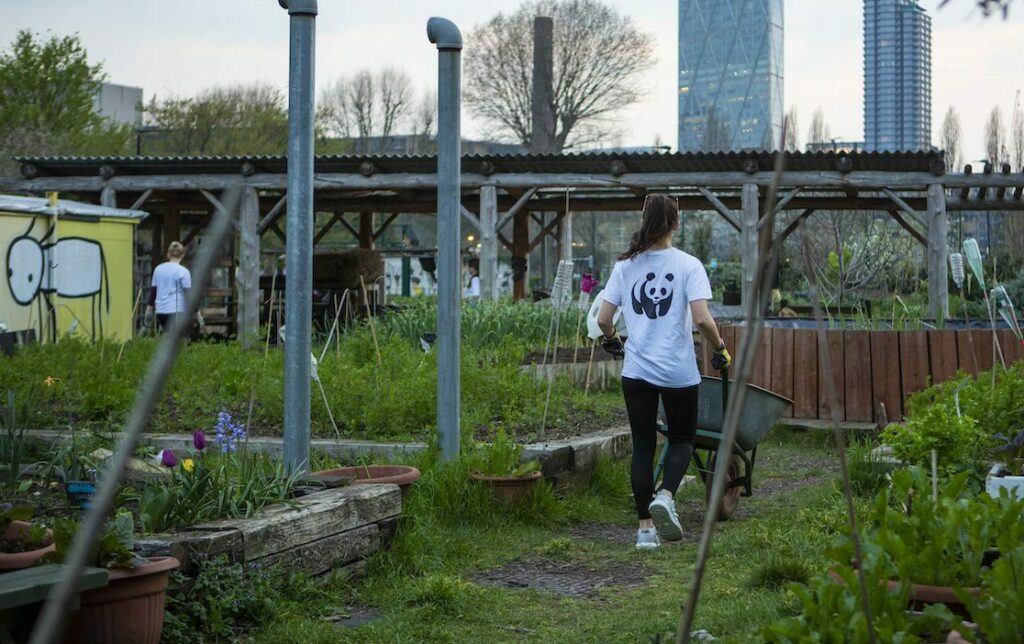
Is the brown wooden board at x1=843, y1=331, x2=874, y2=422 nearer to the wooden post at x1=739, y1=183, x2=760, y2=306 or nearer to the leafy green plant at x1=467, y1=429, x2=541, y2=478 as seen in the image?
the leafy green plant at x1=467, y1=429, x2=541, y2=478

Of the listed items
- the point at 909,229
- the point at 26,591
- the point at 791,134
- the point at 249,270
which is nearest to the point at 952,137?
the point at 791,134

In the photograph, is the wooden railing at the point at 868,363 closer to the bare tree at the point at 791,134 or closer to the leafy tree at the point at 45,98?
the bare tree at the point at 791,134

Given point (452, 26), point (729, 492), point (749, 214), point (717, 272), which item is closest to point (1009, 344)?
point (729, 492)

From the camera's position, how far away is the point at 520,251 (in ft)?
83.3

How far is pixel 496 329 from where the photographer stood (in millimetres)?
12023

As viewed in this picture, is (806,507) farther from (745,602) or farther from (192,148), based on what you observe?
(192,148)

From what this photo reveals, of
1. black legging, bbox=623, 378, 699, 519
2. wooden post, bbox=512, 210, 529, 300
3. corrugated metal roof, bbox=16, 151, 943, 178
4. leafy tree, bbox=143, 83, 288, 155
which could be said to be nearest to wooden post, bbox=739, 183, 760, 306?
corrugated metal roof, bbox=16, 151, 943, 178

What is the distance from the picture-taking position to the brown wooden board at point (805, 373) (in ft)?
33.3

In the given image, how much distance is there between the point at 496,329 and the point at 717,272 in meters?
25.3

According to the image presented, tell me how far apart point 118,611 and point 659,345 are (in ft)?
9.86

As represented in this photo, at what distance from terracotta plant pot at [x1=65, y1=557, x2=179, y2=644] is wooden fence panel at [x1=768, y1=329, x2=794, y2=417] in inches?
297

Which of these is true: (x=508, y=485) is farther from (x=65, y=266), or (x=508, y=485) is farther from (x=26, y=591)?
(x=65, y=266)

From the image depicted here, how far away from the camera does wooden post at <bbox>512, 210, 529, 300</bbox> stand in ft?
78.9

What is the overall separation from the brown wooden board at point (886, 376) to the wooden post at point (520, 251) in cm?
1409
